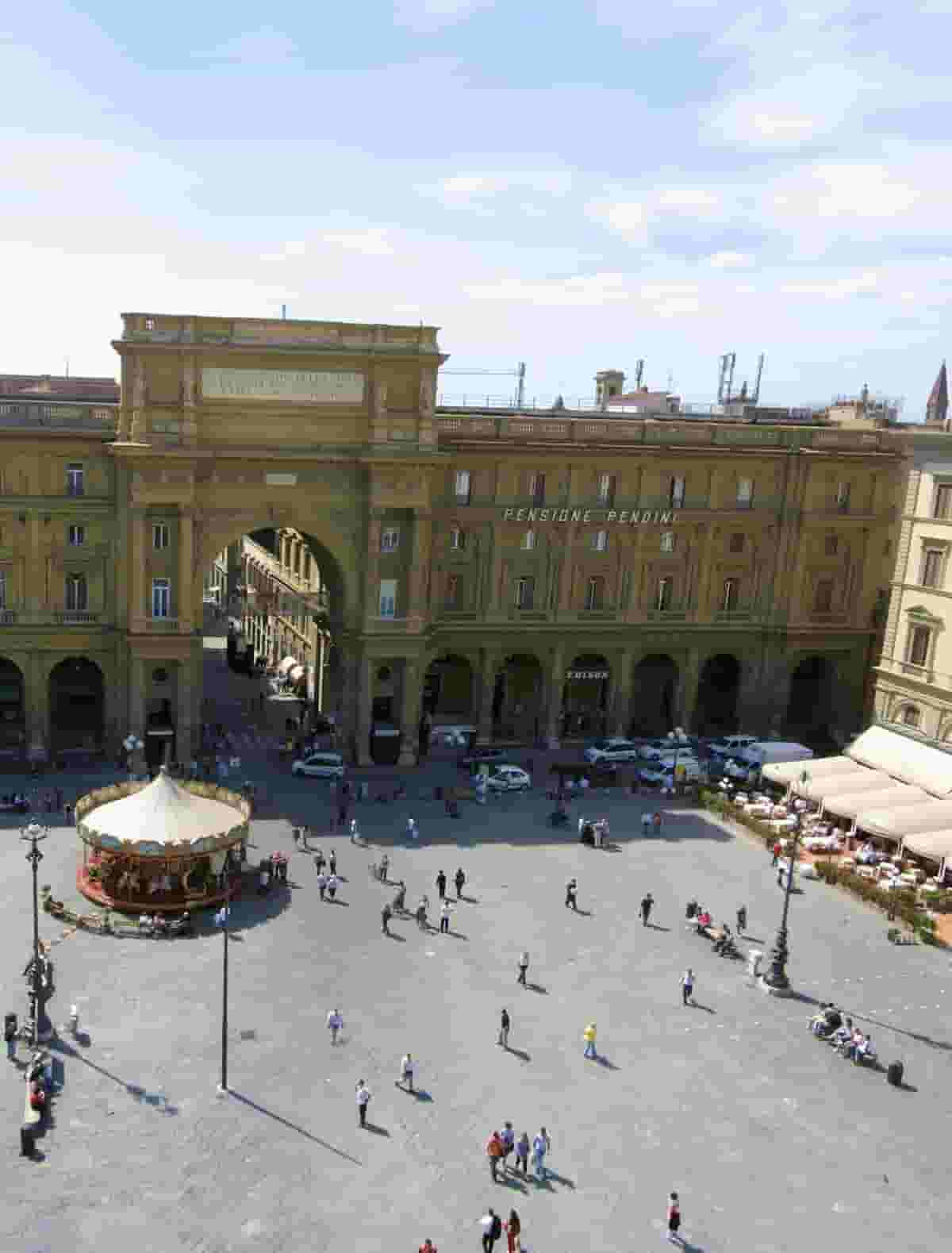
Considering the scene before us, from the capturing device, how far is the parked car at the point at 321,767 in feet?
A: 187

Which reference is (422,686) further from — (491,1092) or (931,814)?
(491,1092)

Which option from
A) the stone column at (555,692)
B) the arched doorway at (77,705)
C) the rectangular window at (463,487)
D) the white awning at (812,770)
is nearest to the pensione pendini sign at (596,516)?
the rectangular window at (463,487)

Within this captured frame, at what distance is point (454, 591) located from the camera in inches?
2459

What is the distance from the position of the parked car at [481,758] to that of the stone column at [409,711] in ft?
8.63

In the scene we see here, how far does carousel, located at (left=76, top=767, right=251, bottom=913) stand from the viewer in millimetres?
41312

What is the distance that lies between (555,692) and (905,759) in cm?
1814

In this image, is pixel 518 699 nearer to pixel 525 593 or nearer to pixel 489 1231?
pixel 525 593

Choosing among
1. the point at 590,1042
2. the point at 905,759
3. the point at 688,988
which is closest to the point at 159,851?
the point at 590,1042

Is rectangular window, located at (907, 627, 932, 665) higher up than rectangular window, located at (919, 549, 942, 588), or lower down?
lower down

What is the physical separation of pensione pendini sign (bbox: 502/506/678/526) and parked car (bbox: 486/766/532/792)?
1307cm

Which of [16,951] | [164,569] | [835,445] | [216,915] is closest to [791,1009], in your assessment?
A: [216,915]

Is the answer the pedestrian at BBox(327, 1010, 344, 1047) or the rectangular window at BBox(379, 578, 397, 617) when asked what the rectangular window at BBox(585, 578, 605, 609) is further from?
the pedestrian at BBox(327, 1010, 344, 1047)

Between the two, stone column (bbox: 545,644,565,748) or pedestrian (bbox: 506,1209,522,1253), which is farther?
stone column (bbox: 545,644,565,748)

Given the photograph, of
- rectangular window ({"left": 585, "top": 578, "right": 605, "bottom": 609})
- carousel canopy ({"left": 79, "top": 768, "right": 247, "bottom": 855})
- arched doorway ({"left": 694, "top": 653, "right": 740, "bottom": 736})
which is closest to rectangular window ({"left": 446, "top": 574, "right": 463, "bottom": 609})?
rectangular window ({"left": 585, "top": 578, "right": 605, "bottom": 609})
